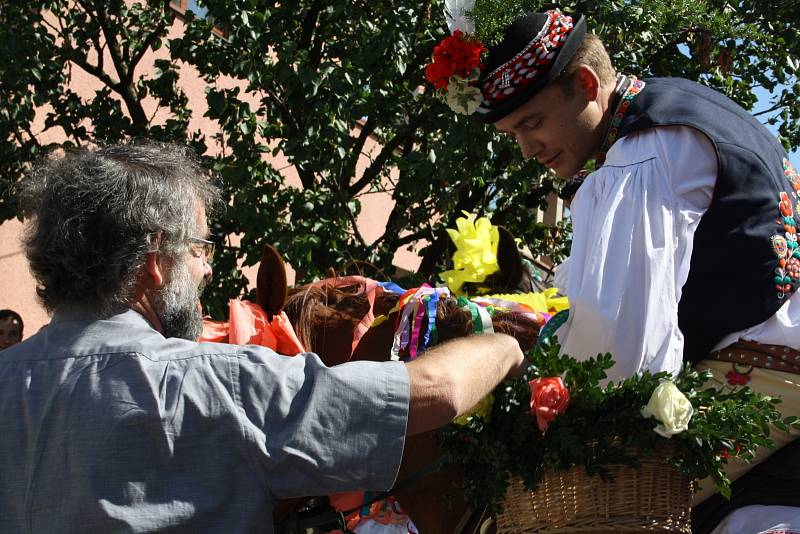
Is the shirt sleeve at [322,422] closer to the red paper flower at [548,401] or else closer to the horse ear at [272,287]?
the red paper flower at [548,401]

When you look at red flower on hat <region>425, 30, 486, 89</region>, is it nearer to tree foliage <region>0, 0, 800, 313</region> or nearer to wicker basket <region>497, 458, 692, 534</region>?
wicker basket <region>497, 458, 692, 534</region>

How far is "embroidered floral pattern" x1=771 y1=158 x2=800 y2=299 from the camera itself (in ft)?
6.84

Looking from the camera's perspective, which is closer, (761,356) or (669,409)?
(669,409)

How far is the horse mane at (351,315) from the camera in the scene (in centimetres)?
277

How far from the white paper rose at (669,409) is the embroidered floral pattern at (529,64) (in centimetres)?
97

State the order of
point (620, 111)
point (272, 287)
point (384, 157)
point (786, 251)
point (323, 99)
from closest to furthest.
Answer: point (786, 251)
point (620, 111)
point (272, 287)
point (323, 99)
point (384, 157)

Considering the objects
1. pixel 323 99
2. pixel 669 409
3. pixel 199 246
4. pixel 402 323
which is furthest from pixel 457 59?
pixel 323 99

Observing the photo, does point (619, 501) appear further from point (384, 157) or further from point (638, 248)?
point (384, 157)

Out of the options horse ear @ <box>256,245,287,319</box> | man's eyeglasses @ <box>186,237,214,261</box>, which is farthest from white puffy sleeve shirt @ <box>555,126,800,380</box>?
horse ear @ <box>256,245,287,319</box>

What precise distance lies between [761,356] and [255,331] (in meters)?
1.45

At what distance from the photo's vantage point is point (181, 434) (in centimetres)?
169

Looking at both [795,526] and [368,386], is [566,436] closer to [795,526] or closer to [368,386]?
[368,386]

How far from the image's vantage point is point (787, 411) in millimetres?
2127

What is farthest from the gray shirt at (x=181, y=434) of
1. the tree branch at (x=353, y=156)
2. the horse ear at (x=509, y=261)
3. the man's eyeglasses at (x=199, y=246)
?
the tree branch at (x=353, y=156)
